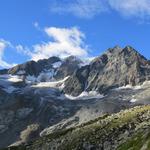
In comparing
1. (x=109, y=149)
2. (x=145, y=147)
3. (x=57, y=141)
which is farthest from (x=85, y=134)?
(x=145, y=147)

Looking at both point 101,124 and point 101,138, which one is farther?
point 101,124

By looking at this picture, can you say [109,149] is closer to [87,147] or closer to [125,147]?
[87,147]

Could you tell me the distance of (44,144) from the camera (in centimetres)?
12588

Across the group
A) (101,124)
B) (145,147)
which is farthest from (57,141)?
(145,147)

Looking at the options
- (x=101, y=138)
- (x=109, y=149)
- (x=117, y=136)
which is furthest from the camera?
(x=101, y=138)

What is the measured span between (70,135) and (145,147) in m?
76.7

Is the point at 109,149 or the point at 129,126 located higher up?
the point at 129,126

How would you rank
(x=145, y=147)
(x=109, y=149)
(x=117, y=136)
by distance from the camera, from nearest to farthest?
(x=145, y=147), (x=109, y=149), (x=117, y=136)

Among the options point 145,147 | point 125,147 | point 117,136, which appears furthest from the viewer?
point 117,136

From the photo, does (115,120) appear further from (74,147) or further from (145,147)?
(145,147)

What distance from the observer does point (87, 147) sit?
99.2 meters

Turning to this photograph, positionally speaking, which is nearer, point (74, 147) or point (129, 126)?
point (129, 126)

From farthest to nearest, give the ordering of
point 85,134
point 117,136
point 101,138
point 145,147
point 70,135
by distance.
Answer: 1. point 70,135
2. point 85,134
3. point 101,138
4. point 117,136
5. point 145,147

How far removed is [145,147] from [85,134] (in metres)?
67.7
